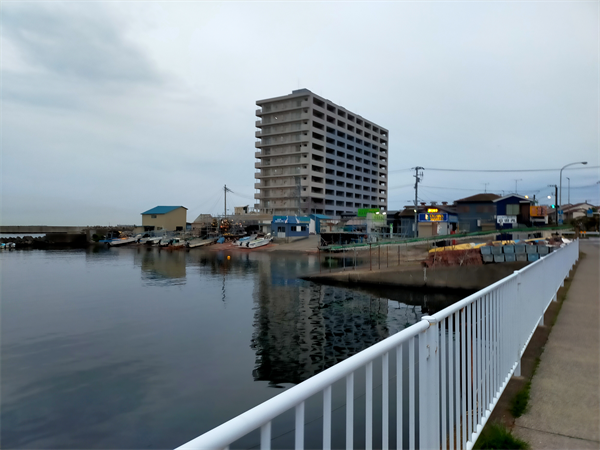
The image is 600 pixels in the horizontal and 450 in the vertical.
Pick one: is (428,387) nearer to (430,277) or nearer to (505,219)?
(430,277)

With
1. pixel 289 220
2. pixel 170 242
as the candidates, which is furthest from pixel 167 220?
pixel 289 220

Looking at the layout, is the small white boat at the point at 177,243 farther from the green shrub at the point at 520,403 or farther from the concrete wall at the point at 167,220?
the green shrub at the point at 520,403

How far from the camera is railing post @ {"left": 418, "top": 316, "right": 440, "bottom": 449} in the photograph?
2467 millimetres

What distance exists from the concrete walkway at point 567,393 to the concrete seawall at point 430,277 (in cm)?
1783

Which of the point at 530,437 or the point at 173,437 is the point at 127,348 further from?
the point at 530,437

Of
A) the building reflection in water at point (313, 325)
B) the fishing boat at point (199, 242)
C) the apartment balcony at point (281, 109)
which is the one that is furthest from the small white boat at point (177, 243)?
the building reflection in water at point (313, 325)

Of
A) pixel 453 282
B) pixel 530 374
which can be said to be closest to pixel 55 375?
pixel 530 374

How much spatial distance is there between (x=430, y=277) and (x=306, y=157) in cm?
6099

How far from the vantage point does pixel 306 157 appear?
85188 millimetres

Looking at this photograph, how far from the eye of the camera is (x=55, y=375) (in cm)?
1236

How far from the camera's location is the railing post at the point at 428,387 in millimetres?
2467

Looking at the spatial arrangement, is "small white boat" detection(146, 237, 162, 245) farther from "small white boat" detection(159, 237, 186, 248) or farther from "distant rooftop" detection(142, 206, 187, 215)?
"distant rooftop" detection(142, 206, 187, 215)

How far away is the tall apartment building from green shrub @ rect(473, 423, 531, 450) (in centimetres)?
7427

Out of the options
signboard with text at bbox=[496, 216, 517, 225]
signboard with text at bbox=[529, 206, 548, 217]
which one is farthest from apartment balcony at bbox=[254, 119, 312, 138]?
signboard with text at bbox=[529, 206, 548, 217]
